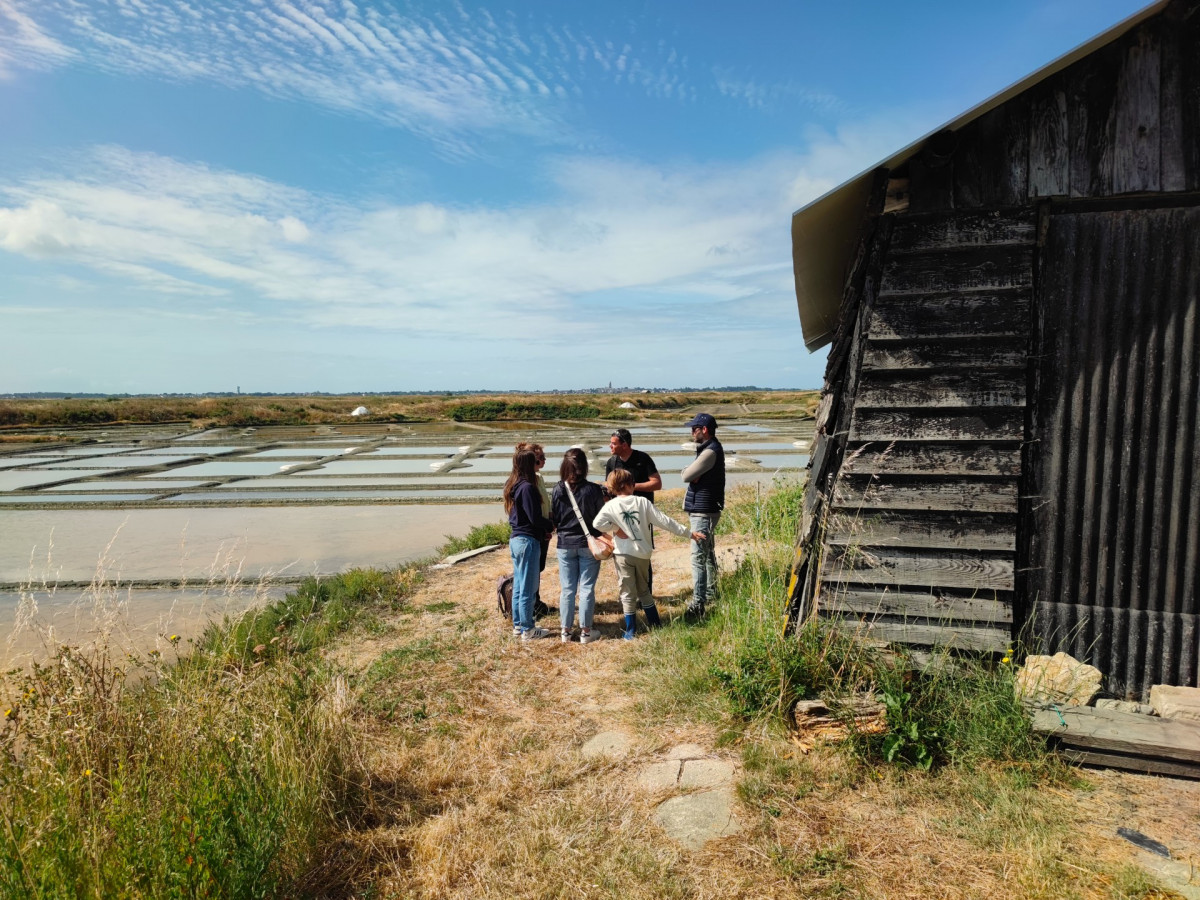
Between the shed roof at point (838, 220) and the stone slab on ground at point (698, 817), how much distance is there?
342 cm

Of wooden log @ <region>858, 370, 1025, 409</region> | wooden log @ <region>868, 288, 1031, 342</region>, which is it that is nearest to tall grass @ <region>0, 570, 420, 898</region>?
wooden log @ <region>858, 370, 1025, 409</region>

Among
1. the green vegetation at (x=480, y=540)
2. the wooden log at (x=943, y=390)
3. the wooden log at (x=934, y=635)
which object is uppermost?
the wooden log at (x=943, y=390)

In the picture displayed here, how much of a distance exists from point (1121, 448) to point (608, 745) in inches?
138

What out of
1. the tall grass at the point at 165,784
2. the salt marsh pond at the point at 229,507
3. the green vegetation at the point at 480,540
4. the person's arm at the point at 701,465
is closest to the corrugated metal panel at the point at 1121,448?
the person's arm at the point at 701,465

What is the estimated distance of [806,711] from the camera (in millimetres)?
3961

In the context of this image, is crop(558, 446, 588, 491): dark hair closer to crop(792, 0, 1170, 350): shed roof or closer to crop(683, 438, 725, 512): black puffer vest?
crop(683, 438, 725, 512): black puffer vest

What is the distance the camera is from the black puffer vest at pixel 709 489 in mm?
6055

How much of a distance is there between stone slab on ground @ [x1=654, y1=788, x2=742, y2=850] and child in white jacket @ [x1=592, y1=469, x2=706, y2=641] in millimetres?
2430

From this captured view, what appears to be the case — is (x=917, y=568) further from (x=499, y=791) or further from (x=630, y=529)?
(x=499, y=791)

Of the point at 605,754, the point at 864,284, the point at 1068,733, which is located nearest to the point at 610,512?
the point at 605,754

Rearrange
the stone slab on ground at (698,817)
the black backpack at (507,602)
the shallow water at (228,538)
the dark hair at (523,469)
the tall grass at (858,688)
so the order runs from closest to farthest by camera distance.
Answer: the stone slab on ground at (698,817), the tall grass at (858,688), the dark hair at (523,469), the black backpack at (507,602), the shallow water at (228,538)

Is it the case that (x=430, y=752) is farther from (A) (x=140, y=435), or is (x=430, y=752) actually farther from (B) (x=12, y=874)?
(A) (x=140, y=435)

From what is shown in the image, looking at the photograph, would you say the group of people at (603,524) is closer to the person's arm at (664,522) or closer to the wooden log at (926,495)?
the person's arm at (664,522)

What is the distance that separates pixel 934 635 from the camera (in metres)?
4.17
